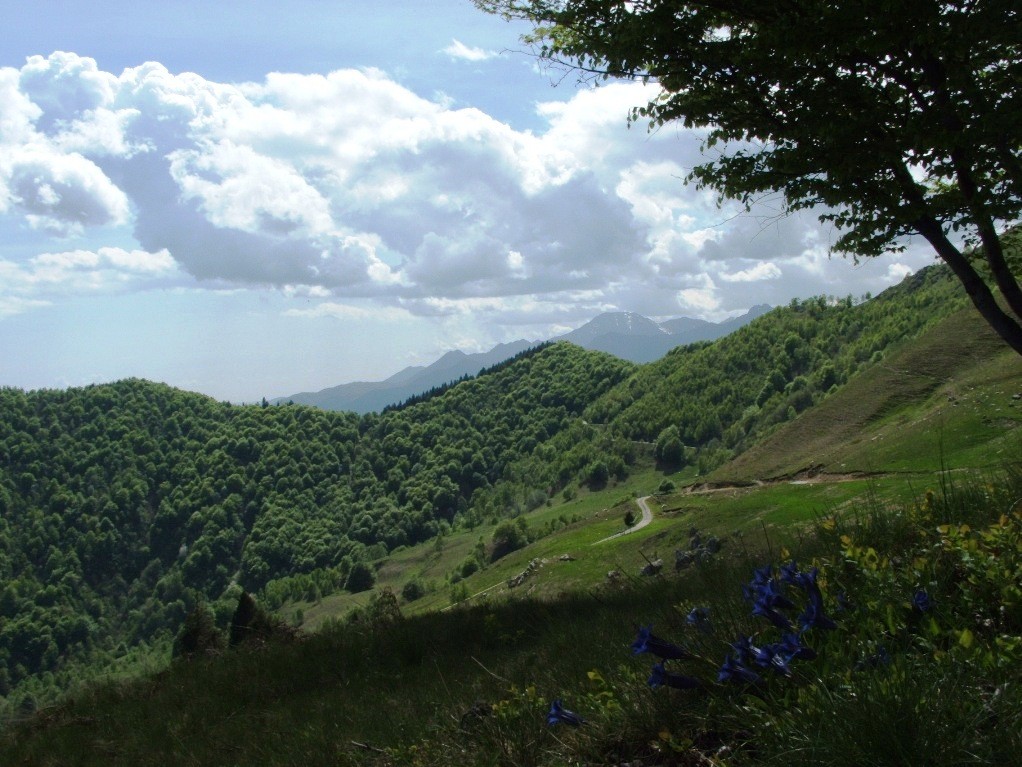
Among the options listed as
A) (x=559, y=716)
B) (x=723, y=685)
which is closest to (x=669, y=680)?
(x=723, y=685)

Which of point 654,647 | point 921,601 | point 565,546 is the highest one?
point 921,601

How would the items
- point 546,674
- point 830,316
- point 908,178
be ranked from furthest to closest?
point 830,316 → point 908,178 → point 546,674

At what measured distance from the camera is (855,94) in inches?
294

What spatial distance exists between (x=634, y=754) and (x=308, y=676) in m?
5.73

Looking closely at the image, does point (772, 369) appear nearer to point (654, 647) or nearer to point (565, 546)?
point (565, 546)

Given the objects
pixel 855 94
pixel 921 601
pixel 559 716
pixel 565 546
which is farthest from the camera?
pixel 565 546

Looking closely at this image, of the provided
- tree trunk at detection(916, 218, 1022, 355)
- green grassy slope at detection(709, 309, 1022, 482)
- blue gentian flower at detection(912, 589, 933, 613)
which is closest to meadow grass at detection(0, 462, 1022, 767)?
blue gentian flower at detection(912, 589, 933, 613)

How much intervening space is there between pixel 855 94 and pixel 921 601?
6095 millimetres

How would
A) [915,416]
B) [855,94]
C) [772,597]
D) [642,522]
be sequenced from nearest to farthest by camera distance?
[772,597] < [855,94] < [915,416] < [642,522]

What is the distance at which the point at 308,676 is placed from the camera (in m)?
8.14

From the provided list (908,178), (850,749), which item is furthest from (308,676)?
(908,178)

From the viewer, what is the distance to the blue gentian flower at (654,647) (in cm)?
313

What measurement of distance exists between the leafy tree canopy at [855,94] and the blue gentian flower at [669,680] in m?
5.85

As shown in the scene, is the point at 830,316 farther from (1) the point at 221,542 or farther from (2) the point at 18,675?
(2) the point at 18,675
